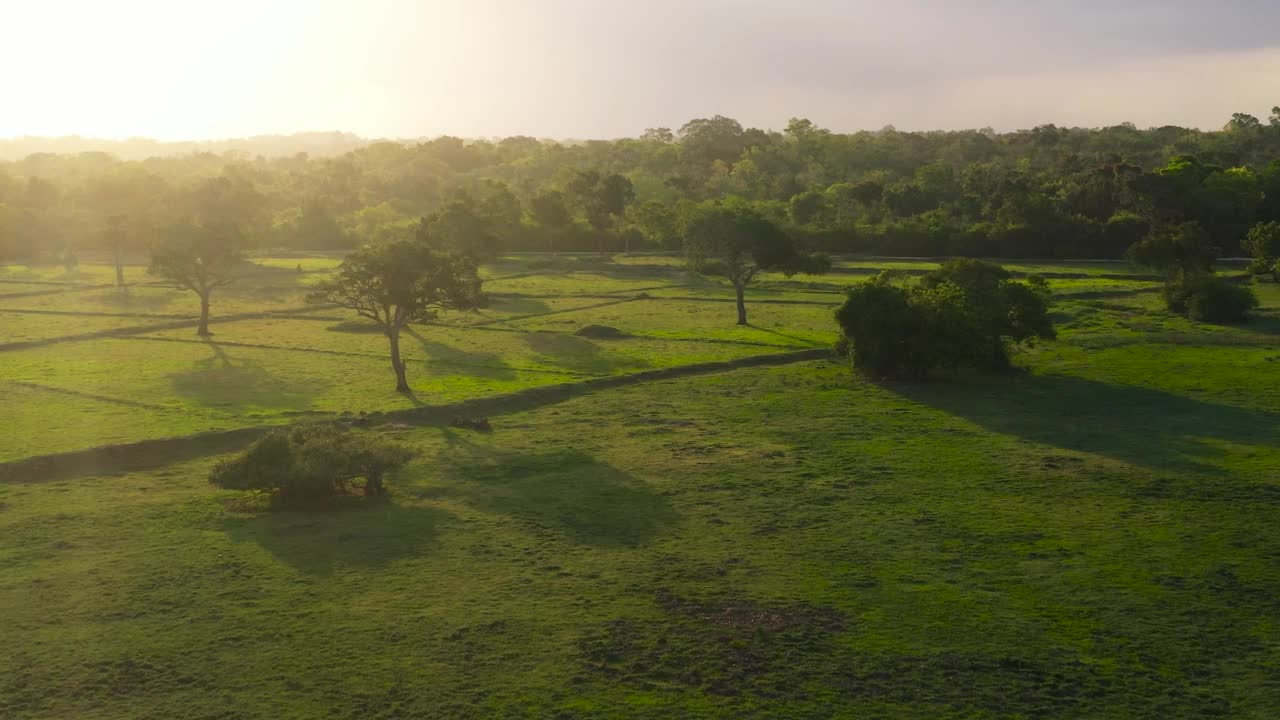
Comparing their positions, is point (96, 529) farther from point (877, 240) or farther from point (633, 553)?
point (877, 240)

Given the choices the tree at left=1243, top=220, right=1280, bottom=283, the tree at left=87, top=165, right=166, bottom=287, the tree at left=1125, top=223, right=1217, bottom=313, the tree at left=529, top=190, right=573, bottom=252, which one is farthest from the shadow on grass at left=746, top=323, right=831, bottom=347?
the tree at left=87, top=165, right=166, bottom=287

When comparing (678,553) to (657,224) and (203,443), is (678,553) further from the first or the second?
(657,224)

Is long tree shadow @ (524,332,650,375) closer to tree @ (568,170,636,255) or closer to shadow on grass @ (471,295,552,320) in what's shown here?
shadow on grass @ (471,295,552,320)

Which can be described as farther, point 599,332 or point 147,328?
point 147,328

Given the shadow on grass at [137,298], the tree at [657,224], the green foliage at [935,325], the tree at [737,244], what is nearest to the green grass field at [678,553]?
the green foliage at [935,325]

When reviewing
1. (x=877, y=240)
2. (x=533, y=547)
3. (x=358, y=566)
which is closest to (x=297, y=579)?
(x=358, y=566)

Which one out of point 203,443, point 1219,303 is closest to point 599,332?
point 203,443

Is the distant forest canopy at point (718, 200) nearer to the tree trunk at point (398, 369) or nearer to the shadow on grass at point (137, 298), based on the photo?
the shadow on grass at point (137, 298)
